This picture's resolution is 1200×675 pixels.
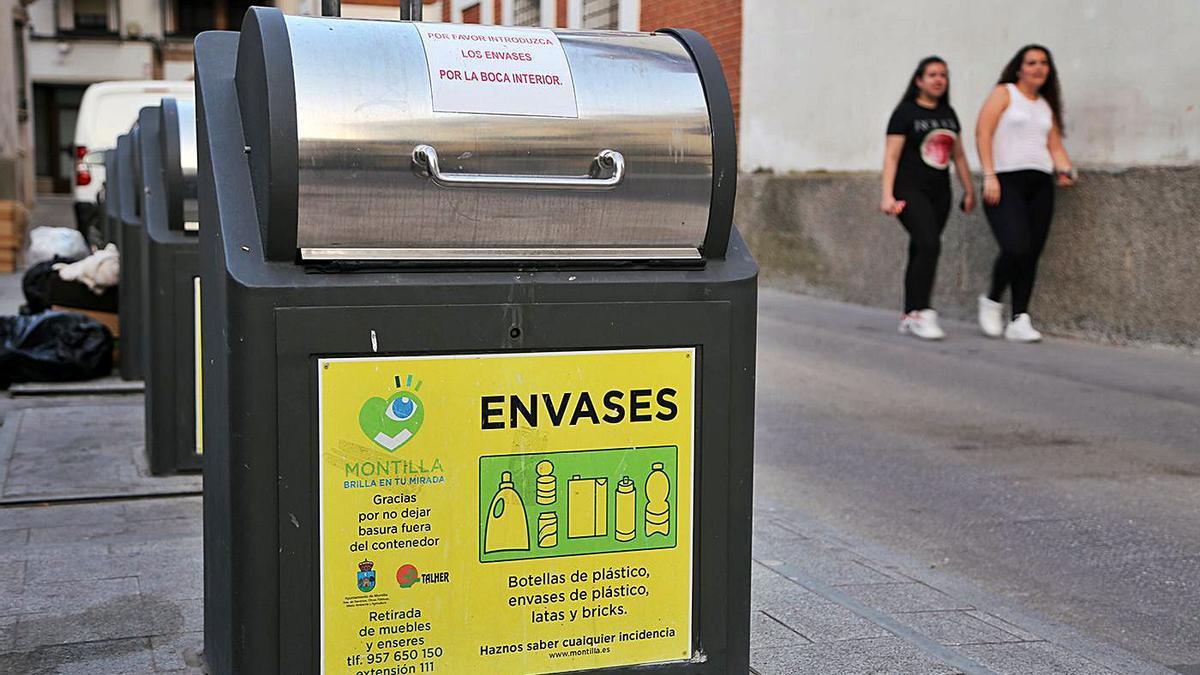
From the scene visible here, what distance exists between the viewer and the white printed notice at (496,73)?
251 centimetres

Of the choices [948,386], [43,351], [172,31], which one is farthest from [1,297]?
[172,31]

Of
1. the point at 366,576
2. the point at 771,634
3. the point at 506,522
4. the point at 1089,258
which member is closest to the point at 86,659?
the point at 366,576

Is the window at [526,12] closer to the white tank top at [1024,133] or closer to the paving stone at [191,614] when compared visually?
the white tank top at [1024,133]

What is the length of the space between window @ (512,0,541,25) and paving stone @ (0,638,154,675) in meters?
18.0

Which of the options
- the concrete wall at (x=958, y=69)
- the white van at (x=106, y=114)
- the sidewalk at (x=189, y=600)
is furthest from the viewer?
the white van at (x=106, y=114)

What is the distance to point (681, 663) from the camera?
9.09 ft

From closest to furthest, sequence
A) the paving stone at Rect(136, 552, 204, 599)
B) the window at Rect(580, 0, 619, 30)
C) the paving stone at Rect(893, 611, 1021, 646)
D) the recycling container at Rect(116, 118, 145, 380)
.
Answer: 1. the paving stone at Rect(893, 611, 1021, 646)
2. the paving stone at Rect(136, 552, 204, 599)
3. the recycling container at Rect(116, 118, 145, 380)
4. the window at Rect(580, 0, 619, 30)

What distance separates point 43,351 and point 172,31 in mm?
41375

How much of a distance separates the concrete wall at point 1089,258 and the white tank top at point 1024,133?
0.46m

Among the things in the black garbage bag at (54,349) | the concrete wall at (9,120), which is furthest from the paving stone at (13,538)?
the concrete wall at (9,120)

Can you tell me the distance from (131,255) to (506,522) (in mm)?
4921

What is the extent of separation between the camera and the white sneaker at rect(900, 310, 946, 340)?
32.3 ft

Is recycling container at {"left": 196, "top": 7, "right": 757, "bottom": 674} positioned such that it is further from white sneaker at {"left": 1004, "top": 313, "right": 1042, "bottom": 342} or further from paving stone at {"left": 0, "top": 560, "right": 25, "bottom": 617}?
white sneaker at {"left": 1004, "top": 313, "right": 1042, "bottom": 342}

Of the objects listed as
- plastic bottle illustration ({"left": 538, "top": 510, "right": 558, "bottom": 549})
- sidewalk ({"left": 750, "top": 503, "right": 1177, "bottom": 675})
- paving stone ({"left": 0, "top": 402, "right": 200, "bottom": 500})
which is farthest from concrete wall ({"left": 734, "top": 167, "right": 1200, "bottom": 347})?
plastic bottle illustration ({"left": 538, "top": 510, "right": 558, "bottom": 549})
